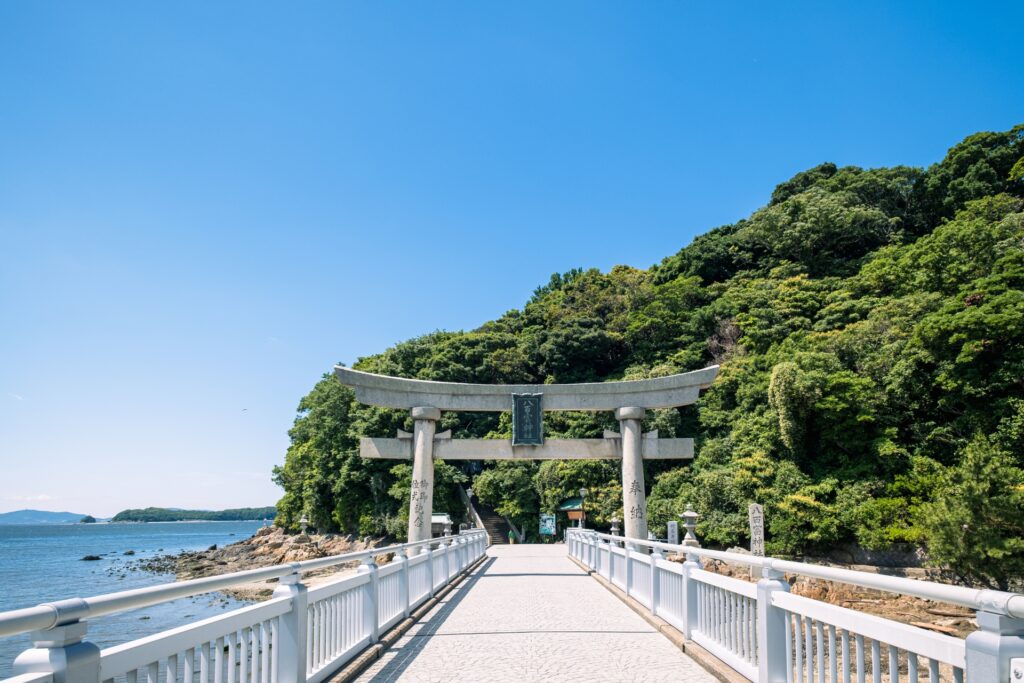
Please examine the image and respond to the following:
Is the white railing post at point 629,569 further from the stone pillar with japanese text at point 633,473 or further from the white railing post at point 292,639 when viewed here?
the stone pillar with japanese text at point 633,473

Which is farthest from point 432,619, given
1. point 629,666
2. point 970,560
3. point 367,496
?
point 367,496

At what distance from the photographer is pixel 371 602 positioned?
6574mm

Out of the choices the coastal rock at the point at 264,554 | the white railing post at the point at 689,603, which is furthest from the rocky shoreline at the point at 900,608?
the coastal rock at the point at 264,554

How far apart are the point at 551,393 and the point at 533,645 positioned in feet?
40.9

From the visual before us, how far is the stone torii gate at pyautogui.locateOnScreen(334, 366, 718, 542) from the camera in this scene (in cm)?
1816

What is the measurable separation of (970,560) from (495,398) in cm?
1382

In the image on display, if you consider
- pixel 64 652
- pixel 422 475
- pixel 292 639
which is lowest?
pixel 292 639

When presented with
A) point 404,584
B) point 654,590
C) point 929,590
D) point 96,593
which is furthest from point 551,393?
point 96,593

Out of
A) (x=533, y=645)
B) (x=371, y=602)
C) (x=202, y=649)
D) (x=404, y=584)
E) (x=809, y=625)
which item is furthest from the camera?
(x=404, y=584)

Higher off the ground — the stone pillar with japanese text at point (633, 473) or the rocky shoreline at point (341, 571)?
the stone pillar with japanese text at point (633, 473)

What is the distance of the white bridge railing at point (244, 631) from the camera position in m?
2.17

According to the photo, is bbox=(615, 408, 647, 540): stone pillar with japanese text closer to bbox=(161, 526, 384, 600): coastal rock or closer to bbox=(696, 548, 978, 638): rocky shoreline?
bbox=(696, 548, 978, 638): rocky shoreline

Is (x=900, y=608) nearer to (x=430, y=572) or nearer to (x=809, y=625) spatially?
(x=430, y=572)

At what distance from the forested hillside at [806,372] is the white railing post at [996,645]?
1973 centimetres
